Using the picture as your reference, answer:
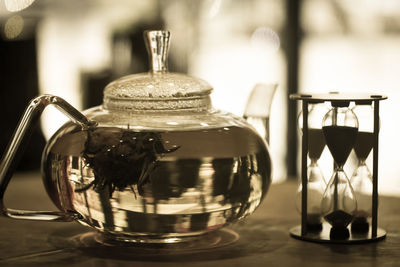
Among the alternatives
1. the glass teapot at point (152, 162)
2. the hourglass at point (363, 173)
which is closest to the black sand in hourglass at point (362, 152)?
the hourglass at point (363, 173)

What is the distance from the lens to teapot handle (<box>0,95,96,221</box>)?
94 cm

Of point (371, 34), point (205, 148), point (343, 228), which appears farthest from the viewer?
point (371, 34)

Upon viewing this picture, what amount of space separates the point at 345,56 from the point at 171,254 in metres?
2.02

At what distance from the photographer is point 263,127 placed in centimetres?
107

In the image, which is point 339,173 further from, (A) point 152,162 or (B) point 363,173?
(A) point 152,162

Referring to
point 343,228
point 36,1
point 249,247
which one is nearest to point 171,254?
point 249,247

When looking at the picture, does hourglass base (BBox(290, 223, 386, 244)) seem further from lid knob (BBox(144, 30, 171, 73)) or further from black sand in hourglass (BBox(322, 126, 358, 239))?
lid knob (BBox(144, 30, 171, 73))

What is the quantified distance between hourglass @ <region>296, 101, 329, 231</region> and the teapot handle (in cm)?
30

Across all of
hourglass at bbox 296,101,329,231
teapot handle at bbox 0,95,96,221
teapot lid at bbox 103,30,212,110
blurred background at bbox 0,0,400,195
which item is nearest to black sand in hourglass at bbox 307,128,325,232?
hourglass at bbox 296,101,329,231

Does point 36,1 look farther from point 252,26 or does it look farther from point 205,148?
point 205,148

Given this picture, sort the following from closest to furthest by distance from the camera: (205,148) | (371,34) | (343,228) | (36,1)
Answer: (205,148)
(343,228)
(371,34)
(36,1)

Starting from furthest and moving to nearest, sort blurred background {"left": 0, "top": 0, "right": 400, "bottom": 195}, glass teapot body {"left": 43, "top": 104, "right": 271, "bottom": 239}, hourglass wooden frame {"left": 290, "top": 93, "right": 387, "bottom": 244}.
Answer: blurred background {"left": 0, "top": 0, "right": 400, "bottom": 195} < hourglass wooden frame {"left": 290, "top": 93, "right": 387, "bottom": 244} < glass teapot body {"left": 43, "top": 104, "right": 271, "bottom": 239}

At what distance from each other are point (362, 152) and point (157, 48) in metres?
0.31

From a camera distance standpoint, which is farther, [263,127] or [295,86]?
[295,86]
